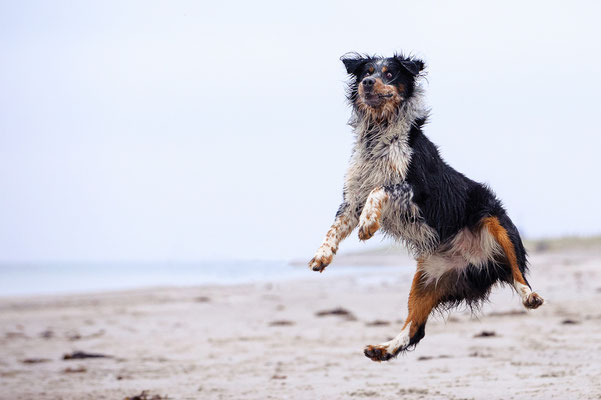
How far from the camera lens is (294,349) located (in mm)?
8836

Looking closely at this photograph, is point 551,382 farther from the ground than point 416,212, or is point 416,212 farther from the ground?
point 416,212

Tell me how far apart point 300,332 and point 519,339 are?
10.1 ft

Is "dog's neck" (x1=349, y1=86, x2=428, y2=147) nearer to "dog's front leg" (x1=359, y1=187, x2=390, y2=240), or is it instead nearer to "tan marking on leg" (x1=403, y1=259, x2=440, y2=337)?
"dog's front leg" (x1=359, y1=187, x2=390, y2=240)

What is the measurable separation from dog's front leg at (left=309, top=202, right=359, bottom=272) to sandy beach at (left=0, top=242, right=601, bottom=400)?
0.83m

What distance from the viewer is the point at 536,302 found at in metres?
4.36

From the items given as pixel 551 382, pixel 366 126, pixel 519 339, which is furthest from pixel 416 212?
pixel 519 339

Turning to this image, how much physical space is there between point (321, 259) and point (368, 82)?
1235 mm

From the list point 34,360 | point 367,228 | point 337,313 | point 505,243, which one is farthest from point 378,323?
point 367,228

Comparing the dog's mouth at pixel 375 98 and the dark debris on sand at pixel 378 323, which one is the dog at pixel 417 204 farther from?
the dark debris on sand at pixel 378 323

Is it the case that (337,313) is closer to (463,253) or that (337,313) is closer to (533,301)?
(463,253)

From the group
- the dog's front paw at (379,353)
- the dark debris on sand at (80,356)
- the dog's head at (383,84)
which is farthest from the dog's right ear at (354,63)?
the dark debris on sand at (80,356)

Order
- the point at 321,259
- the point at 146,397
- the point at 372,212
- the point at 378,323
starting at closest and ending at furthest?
1. the point at 321,259
2. the point at 372,212
3. the point at 146,397
4. the point at 378,323

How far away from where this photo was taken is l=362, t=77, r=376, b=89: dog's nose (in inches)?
183

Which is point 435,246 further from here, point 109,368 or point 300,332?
point 300,332
